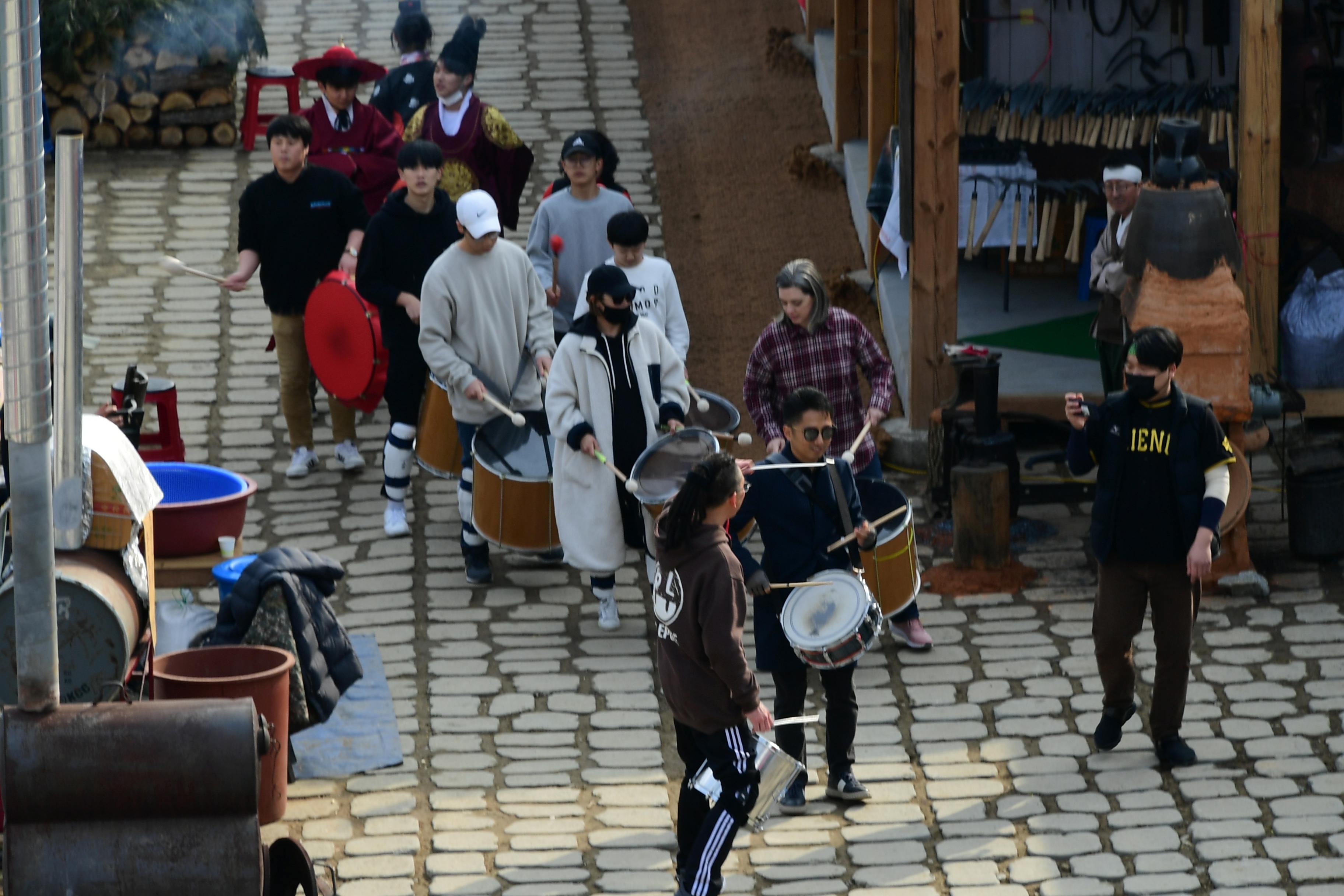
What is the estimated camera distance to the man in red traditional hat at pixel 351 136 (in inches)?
444

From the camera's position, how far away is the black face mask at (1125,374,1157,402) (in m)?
7.03

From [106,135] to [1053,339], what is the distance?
300 inches

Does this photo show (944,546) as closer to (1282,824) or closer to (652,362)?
(652,362)

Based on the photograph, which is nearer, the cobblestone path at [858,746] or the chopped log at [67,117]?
the cobblestone path at [858,746]

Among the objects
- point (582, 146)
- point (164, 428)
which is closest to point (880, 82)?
point (582, 146)

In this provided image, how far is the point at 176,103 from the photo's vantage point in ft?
48.7

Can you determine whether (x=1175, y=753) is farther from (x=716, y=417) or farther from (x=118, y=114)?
(x=118, y=114)

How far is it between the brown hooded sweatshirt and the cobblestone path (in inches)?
31.3

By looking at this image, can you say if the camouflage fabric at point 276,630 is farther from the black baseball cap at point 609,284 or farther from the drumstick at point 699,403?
the drumstick at point 699,403

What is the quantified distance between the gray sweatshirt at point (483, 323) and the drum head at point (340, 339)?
68 cm

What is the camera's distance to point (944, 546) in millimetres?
9602

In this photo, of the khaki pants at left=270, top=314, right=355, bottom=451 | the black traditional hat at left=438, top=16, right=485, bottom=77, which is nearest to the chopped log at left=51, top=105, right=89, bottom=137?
the black traditional hat at left=438, top=16, right=485, bottom=77

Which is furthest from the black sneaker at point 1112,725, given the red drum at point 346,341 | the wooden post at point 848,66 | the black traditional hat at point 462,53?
the wooden post at point 848,66

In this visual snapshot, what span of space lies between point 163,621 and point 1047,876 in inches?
144
